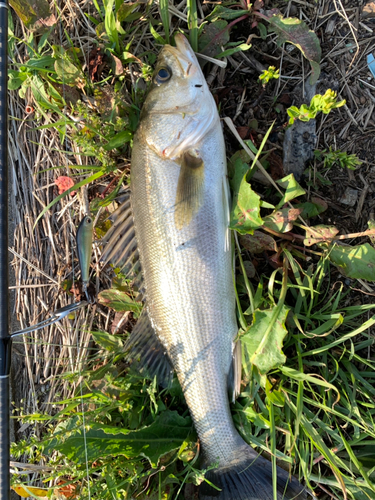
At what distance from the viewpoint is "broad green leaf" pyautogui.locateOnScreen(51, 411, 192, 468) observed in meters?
2.26

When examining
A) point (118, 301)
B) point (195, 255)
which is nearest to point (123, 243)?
point (118, 301)

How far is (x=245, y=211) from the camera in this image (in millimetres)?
2270

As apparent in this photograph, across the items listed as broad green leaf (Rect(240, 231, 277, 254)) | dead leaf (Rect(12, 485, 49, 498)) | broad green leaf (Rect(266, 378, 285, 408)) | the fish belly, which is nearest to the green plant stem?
the fish belly

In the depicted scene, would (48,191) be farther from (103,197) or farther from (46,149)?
(103,197)

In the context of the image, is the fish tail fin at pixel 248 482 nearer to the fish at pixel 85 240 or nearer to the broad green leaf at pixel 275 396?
the broad green leaf at pixel 275 396

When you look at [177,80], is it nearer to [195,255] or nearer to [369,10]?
[195,255]

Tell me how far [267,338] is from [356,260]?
0.71 metres

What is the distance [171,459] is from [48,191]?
89.2 inches

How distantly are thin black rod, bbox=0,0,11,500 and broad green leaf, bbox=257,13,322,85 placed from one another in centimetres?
173

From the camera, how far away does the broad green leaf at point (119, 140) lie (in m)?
2.52

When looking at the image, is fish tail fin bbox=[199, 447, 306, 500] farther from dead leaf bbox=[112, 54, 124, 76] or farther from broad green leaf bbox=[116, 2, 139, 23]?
broad green leaf bbox=[116, 2, 139, 23]

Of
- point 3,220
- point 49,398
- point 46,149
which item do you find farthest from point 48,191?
point 49,398

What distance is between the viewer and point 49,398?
3010mm

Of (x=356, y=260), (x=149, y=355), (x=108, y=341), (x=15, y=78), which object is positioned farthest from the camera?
(x=108, y=341)
